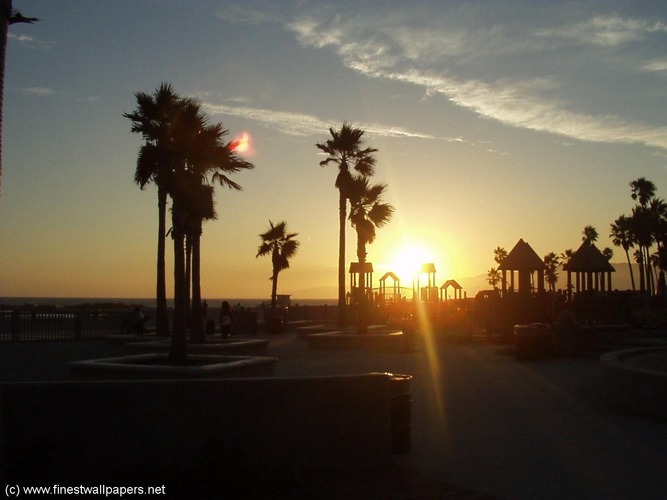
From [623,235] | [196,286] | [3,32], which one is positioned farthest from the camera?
[623,235]

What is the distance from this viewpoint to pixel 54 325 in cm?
2936

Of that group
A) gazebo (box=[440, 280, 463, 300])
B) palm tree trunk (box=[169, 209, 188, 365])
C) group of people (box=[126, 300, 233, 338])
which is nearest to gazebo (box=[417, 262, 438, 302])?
gazebo (box=[440, 280, 463, 300])

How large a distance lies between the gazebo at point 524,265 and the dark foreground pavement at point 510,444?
13.0 metres

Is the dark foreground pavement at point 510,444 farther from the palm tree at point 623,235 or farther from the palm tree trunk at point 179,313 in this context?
the palm tree at point 623,235

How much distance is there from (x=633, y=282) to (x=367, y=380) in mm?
81560

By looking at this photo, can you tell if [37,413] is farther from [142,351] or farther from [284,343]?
[284,343]

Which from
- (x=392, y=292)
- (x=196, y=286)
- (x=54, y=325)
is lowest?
(x=54, y=325)

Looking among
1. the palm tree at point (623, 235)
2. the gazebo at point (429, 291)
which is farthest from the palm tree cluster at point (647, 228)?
the gazebo at point (429, 291)

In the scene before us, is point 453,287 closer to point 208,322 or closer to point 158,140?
point 208,322

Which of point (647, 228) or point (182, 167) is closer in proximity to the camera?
point (182, 167)

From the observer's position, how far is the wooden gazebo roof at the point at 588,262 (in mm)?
32741

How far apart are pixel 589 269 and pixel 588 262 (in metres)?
0.32

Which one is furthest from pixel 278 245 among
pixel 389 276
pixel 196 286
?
pixel 196 286

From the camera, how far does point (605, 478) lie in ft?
26.4
